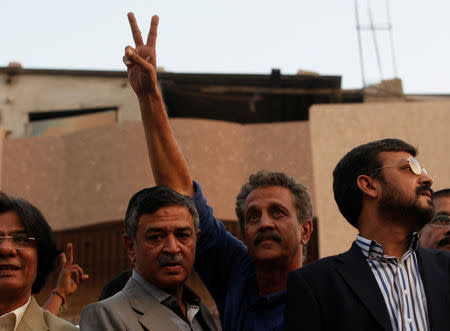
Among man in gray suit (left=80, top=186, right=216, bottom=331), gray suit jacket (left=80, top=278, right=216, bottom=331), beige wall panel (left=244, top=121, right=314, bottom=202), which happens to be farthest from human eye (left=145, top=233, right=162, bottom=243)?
beige wall panel (left=244, top=121, right=314, bottom=202)

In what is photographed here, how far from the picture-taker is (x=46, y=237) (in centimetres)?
407

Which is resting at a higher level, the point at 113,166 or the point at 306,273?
the point at 113,166

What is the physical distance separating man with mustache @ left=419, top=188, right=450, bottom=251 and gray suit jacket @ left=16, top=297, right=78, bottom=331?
2.38 metres

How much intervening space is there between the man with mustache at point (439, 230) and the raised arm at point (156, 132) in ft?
5.60

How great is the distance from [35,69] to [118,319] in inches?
552

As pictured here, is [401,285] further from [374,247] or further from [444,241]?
[444,241]

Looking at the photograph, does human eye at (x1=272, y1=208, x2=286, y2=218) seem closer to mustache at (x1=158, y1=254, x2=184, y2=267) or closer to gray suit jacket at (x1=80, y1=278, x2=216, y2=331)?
mustache at (x1=158, y1=254, x2=184, y2=267)

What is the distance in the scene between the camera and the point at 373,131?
14164mm

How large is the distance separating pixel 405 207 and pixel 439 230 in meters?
1.64

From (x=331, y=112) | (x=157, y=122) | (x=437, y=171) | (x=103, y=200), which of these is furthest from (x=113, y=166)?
(x=157, y=122)

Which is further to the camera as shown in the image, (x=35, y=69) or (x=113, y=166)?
(x=35, y=69)

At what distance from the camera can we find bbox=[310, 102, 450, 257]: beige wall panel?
46.0ft

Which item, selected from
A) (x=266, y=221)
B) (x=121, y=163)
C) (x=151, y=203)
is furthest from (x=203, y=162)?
(x=151, y=203)

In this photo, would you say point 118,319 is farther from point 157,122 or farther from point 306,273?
point 157,122
